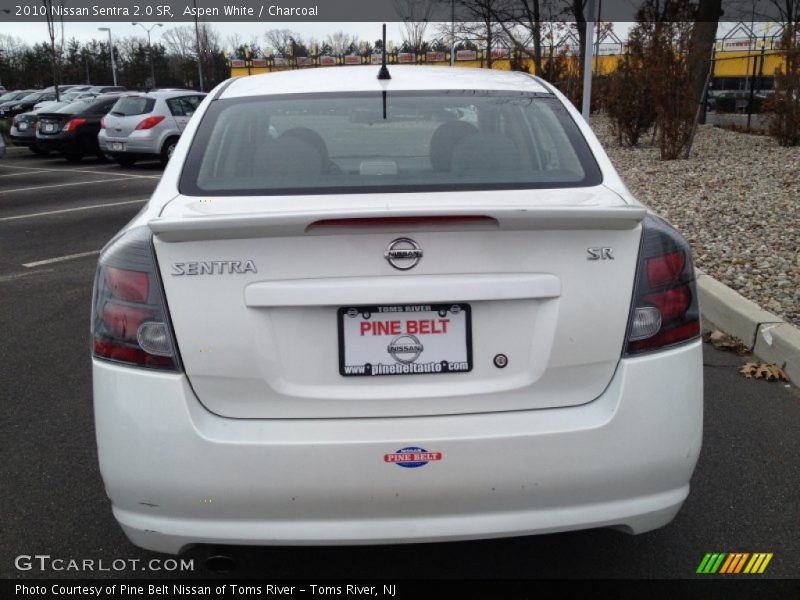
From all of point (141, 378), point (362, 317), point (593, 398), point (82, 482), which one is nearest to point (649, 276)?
point (593, 398)

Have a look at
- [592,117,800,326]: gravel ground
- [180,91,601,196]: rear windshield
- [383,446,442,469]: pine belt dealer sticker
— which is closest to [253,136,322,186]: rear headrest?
[180,91,601,196]: rear windshield

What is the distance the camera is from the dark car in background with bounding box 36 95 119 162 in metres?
19.0

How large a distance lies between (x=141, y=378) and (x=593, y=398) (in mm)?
1255

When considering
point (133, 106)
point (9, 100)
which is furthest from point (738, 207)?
point (9, 100)

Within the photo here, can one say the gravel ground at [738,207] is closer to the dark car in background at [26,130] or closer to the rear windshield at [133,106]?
the rear windshield at [133,106]

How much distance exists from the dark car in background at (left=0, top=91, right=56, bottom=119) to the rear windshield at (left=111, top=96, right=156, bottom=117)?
16332mm

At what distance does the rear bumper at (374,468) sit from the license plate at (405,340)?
5.6 inches

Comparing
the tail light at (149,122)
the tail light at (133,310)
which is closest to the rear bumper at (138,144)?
the tail light at (149,122)

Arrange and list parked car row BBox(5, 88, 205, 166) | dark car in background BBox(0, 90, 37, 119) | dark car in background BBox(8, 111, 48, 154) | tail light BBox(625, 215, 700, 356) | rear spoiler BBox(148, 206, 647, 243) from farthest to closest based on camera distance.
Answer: dark car in background BBox(0, 90, 37, 119)
dark car in background BBox(8, 111, 48, 154)
parked car row BBox(5, 88, 205, 166)
tail light BBox(625, 215, 700, 356)
rear spoiler BBox(148, 206, 647, 243)

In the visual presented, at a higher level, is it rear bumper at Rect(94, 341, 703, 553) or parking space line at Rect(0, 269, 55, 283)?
rear bumper at Rect(94, 341, 703, 553)

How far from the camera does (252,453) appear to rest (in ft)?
6.97

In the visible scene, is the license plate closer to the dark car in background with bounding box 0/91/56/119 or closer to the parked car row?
the parked car row

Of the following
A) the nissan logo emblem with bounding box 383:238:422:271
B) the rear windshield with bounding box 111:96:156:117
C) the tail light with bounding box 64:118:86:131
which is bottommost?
the tail light with bounding box 64:118:86:131

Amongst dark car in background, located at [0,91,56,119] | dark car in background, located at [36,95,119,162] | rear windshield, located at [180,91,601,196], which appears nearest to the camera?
rear windshield, located at [180,91,601,196]
